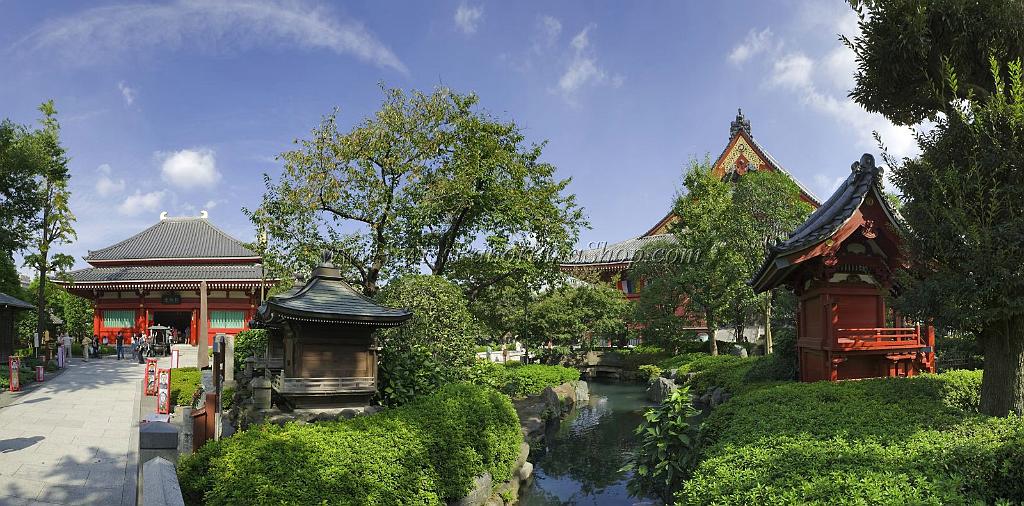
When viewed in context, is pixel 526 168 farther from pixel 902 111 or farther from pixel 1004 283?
pixel 1004 283

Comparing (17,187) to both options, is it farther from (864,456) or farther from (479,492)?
(864,456)

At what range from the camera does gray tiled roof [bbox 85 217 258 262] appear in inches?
1645

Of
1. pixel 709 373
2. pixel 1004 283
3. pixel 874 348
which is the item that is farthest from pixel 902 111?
pixel 709 373

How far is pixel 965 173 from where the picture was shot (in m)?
8.74

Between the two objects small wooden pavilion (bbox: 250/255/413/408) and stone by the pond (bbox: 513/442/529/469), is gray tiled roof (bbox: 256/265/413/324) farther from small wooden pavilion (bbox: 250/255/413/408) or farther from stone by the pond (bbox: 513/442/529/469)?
stone by the pond (bbox: 513/442/529/469)

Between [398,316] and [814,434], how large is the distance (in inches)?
307

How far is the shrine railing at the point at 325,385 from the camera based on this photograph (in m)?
11.7

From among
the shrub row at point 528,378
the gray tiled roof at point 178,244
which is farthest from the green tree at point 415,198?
the gray tiled roof at point 178,244

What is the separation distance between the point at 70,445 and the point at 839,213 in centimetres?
1841

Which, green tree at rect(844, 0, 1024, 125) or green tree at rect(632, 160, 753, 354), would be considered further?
green tree at rect(632, 160, 753, 354)

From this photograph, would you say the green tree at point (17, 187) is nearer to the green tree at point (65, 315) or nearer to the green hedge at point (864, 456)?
the green tree at point (65, 315)

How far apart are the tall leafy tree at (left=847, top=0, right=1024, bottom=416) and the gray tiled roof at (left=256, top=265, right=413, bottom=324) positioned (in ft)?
30.5

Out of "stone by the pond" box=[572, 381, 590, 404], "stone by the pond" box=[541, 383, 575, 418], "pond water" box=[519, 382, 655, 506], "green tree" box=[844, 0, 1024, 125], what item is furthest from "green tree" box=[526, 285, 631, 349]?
"green tree" box=[844, 0, 1024, 125]

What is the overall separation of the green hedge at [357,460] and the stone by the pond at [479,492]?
0.12 m
